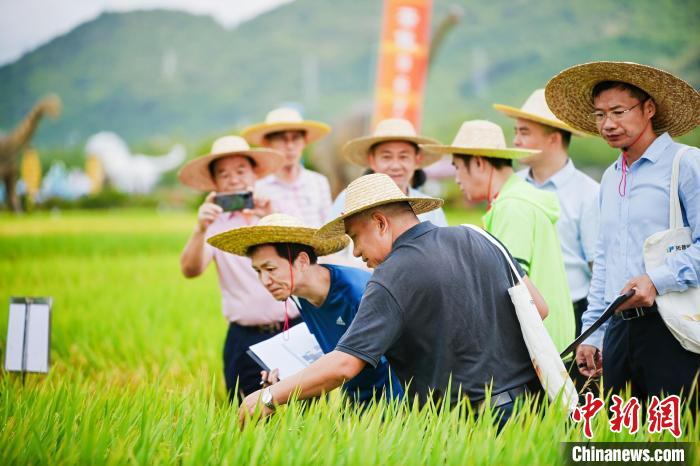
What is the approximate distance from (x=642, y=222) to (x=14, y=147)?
12.8 metres

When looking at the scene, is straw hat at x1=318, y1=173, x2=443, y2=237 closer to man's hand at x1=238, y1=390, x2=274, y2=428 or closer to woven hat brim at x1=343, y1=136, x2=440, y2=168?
man's hand at x1=238, y1=390, x2=274, y2=428

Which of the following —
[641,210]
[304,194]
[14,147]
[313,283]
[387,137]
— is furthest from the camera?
[14,147]

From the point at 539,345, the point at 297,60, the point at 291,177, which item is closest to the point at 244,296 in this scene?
the point at 291,177

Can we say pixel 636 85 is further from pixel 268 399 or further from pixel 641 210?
pixel 268 399

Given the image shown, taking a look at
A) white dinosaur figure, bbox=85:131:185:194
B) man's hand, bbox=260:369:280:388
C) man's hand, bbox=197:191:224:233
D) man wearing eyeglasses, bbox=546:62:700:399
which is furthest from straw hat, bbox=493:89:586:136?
white dinosaur figure, bbox=85:131:185:194

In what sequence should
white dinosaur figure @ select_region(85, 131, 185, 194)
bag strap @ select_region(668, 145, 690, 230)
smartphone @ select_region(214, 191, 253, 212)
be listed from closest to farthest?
bag strap @ select_region(668, 145, 690, 230), smartphone @ select_region(214, 191, 253, 212), white dinosaur figure @ select_region(85, 131, 185, 194)

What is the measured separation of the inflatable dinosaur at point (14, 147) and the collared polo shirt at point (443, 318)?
1206 cm

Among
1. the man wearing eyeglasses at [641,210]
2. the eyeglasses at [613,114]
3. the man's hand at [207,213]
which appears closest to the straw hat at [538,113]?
the man wearing eyeglasses at [641,210]

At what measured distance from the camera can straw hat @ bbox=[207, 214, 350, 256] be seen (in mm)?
2959

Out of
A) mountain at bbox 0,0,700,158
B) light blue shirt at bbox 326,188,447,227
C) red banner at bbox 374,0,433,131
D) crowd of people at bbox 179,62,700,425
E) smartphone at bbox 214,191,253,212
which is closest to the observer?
crowd of people at bbox 179,62,700,425

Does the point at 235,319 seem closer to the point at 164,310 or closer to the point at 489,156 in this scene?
the point at 489,156

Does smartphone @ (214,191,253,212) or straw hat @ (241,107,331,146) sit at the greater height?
straw hat @ (241,107,331,146)

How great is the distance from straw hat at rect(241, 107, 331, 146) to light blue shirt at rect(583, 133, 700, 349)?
231cm

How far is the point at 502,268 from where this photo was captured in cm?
249
